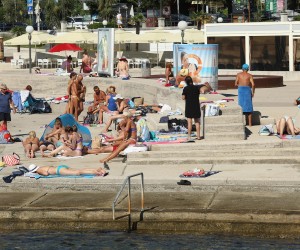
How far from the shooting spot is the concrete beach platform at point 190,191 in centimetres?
1527

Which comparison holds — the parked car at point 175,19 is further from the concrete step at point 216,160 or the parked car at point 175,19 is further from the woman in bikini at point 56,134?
Answer: the concrete step at point 216,160

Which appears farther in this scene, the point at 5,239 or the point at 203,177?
the point at 203,177

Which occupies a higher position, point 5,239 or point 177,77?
point 177,77

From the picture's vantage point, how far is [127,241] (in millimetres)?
15031

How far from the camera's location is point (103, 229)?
15539 mm

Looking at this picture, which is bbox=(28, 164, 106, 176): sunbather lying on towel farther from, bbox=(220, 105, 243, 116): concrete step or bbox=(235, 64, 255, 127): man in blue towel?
bbox=(235, 64, 255, 127): man in blue towel

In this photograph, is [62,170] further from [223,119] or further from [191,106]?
[223,119]

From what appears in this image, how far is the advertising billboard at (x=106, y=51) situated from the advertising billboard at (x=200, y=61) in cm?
734

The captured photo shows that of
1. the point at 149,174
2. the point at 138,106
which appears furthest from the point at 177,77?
the point at 149,174

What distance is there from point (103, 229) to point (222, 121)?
6.29m

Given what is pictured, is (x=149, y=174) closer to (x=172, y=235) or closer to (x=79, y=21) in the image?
(x=172, y=235)

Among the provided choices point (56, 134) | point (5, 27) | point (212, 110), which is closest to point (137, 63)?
point (56, 134)

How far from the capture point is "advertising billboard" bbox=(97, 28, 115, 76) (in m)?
36.5

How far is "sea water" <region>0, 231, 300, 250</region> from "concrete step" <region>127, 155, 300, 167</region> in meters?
4.02
